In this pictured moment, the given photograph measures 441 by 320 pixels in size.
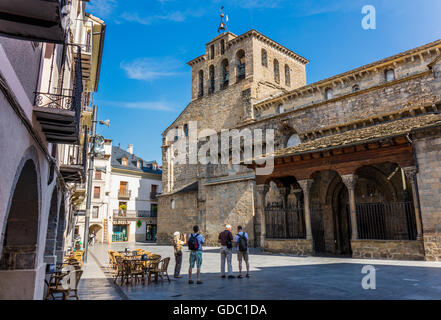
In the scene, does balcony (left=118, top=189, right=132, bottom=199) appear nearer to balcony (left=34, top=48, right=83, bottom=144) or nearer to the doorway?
the doorway

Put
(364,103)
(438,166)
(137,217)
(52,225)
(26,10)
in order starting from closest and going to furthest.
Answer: (26,10) < (52,225) < (438,166) < (364,103) < (137,217)

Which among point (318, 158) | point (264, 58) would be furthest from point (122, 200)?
point (318, 158)

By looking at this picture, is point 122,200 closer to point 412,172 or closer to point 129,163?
point 129,163

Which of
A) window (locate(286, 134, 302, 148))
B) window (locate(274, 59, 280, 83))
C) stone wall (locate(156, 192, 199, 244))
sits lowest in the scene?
stone wall (locate(156, 192, 199, 244))

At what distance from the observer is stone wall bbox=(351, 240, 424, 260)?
10.7m

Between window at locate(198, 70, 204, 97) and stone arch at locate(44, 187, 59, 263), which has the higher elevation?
window at locate(198, 70, 204, 97)

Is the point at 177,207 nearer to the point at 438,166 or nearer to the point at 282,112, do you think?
the point at 282,112

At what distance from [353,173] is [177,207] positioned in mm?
18638

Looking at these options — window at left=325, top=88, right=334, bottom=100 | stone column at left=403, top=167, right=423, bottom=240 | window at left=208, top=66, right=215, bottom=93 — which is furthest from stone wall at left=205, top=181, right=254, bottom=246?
stone column at left=403, top=167, right=423, bottom=240

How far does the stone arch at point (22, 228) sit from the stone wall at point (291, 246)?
36.3 feet

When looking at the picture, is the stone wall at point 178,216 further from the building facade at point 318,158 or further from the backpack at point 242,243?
the backpack at point 242,243

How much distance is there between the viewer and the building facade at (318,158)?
1136 cm
